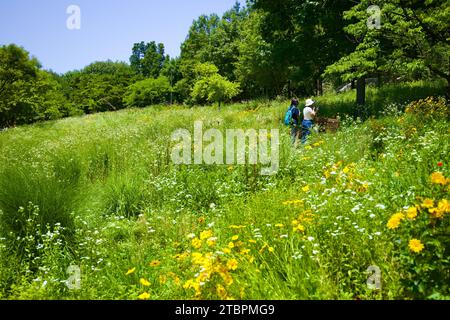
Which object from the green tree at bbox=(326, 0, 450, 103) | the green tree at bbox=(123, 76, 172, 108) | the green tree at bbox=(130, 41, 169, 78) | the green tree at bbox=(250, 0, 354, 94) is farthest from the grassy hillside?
the green tree at bbox=(130, 41, 169, 78)

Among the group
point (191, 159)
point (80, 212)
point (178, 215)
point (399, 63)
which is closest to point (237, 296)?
point (178, 215)

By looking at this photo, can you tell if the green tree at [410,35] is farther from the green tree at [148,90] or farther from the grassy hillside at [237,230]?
the green tree at [148,90]

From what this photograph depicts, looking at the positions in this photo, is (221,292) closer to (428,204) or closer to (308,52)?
(428,204)

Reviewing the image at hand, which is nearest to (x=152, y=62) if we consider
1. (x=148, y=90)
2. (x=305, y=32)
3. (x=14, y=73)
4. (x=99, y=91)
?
(x=99, y=91)

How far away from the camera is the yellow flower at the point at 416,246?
2.16 metres

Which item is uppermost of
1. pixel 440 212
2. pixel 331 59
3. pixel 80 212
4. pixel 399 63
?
pixel 331 59

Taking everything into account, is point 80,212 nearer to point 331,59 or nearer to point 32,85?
point 331,59

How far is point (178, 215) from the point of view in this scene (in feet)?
15.6

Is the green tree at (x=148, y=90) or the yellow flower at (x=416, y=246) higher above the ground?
the green tree at (x=148, y=90)

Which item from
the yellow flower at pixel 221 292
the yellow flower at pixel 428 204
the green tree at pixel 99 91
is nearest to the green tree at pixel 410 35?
the yellow flower at pixel 428 204

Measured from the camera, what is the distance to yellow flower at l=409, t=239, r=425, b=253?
216 centimetres

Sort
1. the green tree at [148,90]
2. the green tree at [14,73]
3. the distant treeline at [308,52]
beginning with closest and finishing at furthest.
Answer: the distant treeline at [308,52] < the green tree at [14,73] < the green tree at [148,90]

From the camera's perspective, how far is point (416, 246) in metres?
2.18

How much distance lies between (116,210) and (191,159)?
2146mm
